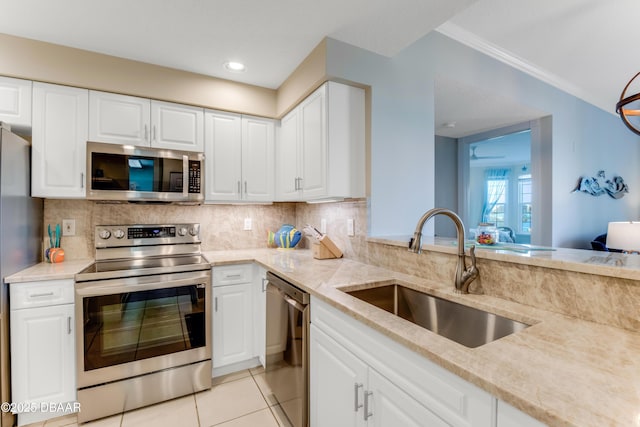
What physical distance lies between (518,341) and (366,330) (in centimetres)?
48

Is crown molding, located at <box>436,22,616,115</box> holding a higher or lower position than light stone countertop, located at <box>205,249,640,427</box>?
higher

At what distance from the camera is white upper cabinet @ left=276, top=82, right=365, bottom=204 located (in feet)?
6.64

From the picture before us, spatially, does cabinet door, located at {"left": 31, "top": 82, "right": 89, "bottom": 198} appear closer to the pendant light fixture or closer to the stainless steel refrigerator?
the stainless steel refrigerator

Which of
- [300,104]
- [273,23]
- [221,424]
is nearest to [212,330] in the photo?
[221,424]

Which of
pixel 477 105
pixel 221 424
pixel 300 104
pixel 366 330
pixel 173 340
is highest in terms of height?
pixel 477 105

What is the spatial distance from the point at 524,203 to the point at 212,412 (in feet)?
24.8

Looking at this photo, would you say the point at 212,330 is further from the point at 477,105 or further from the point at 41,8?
the point at 477,105

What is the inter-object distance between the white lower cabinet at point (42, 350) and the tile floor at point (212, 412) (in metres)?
0.13

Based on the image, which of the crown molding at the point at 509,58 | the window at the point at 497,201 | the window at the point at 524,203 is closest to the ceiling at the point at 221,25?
the crown molding at the point at 509,58

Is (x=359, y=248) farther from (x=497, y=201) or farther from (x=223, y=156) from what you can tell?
(x=497, y=201)

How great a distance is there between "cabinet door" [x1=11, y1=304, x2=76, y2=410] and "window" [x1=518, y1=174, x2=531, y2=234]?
7.71m

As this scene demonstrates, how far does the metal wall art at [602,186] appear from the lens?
358 centimetres

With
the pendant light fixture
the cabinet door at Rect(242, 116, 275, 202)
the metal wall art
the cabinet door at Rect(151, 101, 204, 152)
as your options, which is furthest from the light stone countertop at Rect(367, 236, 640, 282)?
the metal wall art

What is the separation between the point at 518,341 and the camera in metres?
0.88
